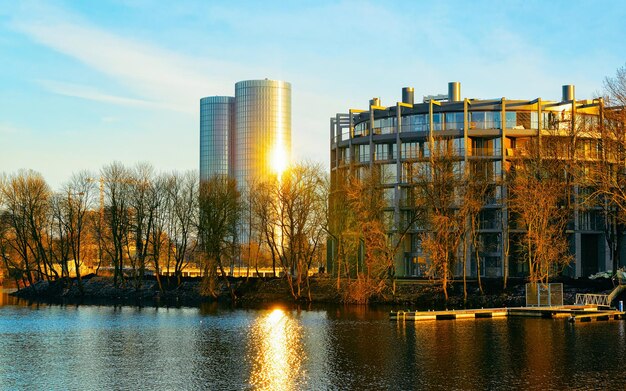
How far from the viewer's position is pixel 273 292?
95500 mm

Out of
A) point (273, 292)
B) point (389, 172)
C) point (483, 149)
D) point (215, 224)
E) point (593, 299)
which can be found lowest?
point (273, 292)

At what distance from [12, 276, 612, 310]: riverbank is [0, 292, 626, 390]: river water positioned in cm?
1409

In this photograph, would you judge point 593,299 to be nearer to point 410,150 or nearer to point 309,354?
point 309,354

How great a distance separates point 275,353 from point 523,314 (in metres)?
29.8

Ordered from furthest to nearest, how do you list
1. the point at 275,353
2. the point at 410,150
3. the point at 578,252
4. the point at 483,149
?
the point at 410,150
the point at 483,149
the point at 578,252
the point at 275,353

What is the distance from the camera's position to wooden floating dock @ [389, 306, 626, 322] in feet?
209

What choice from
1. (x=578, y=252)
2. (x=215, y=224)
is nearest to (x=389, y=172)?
(x=578, y=252)

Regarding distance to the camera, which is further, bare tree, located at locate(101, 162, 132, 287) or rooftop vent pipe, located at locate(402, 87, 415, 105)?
rooftop vent pipe, located at locate(402, 87, 415, 105)

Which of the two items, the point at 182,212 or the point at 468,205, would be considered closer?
the point at 468,205

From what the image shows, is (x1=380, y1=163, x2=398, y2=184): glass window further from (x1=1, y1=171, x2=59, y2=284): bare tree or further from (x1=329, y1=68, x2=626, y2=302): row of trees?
(x1=1, y1=171, x2=59, y2=284): bare tree

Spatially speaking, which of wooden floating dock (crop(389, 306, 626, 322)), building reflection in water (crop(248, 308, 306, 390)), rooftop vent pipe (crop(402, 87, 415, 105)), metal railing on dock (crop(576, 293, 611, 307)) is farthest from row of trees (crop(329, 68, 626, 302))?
rooftop vent pipe (crop(402, 87, 415, 105))

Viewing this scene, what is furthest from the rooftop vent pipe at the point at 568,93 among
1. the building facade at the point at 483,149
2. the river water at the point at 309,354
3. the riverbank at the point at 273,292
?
the river water at the point at 309,354

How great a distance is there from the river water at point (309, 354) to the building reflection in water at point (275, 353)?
0.07 meters

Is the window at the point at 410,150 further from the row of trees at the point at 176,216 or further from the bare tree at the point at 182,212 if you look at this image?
the bare tree at the point at 182,212
